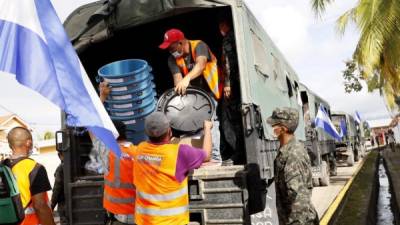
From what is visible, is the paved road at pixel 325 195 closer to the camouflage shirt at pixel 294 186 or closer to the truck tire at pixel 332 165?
the truck tire at pixel 332 165

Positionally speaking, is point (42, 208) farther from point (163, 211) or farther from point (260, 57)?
point (260, 57)


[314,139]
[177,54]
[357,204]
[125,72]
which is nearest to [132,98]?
[125,72]

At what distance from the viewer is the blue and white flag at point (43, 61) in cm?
261

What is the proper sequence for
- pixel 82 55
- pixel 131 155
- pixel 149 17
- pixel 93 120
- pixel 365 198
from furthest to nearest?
pixel 365 198, pixel 82 55, pixel 149 17, pixel 131 155, pixel 93 120

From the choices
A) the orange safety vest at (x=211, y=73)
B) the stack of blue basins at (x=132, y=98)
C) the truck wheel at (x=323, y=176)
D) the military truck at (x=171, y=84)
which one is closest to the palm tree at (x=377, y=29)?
the truck wheel at (x=323, y=176)

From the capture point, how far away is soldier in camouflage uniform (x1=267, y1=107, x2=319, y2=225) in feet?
11.0

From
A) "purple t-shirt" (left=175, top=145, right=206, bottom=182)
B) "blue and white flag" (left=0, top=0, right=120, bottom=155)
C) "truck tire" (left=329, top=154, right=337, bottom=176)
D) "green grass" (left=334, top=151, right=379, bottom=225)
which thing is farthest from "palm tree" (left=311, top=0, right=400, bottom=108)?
"blue and white flag" (left=0, top=0, right=120, bottom=155)

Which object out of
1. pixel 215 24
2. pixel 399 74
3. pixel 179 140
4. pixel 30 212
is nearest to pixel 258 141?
pixel 179 140

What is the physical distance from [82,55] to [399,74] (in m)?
11.1

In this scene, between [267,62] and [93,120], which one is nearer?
[93,120]

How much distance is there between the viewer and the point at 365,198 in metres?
10.4

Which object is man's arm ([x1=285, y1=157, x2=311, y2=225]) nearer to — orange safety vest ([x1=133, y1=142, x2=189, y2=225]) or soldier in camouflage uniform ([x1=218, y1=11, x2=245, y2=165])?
orange safety vest ([x1=133, y1=142, x2=189, y2=225])

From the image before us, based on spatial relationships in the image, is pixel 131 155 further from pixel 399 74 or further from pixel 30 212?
pixel 399 74

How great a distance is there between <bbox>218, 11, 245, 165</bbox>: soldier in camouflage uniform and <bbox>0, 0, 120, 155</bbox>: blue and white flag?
2.00 m
